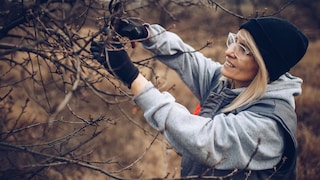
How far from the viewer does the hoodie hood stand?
253 cm

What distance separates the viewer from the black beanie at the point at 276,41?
2547 millimetres

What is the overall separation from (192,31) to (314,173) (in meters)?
6.19

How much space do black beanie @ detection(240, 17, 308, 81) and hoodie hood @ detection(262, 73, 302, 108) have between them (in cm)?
7

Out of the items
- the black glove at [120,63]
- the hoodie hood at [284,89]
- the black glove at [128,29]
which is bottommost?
the hoodie hood at [284,89]

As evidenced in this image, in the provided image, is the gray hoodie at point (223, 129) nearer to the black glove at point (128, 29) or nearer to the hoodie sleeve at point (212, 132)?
the hoodie sleeve at point (212, 132)

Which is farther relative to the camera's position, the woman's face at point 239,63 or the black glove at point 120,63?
the woman's face at point 239,63

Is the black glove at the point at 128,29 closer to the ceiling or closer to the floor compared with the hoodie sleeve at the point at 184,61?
closer to the ceiling

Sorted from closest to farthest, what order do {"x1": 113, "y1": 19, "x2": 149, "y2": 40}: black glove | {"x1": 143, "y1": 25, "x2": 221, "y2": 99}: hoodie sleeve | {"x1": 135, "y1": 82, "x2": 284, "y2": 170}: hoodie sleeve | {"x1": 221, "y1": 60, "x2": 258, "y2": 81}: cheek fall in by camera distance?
Result: {"x1": 135, "y1": 82, "x2": 284, "y2": 170}: hoodie sleeve, {"x1": 113, "y1": 19, "x2": 149, "y2": 40}: black glove, {"x1": 221, "y1": 60, "x2": 258, "y2": 81}: cheek, {"x1": 143, "y1": 25, "x2": 221, "y2": 99}: hoodie sleeve

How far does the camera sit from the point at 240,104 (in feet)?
8.32

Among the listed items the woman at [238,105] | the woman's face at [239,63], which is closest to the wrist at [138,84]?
the woman at [238,105]

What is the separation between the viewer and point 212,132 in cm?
226

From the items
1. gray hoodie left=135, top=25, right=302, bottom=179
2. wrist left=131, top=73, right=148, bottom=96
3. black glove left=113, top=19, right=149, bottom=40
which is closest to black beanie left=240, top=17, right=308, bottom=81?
gray hoodie left=135, top=25, right=302, bottom=179

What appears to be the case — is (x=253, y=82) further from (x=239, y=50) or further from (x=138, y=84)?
→ (x=138, y=84)

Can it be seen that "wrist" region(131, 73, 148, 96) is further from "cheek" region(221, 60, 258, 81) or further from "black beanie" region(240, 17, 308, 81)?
"black beanie" region(240, 17, 308, 81)
